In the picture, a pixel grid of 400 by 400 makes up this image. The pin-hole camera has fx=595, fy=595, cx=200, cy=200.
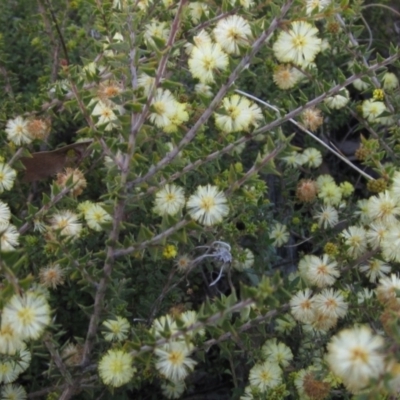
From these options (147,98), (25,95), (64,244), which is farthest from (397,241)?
(25,95)

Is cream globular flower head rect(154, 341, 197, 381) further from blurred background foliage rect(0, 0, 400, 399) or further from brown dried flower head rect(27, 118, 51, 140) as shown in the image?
brown dried flower head rect(27, 118, 51, 140)

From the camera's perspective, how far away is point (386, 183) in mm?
2703

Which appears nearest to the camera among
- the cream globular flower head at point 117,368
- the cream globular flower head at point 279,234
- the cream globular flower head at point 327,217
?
the cream globular flower head at point 117,368

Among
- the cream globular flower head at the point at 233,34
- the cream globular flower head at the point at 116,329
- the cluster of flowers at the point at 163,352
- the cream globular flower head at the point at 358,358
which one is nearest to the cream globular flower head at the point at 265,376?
the cluster of flowers at the point at 163,352

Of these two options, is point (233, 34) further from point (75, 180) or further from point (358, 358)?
point (358, 358)

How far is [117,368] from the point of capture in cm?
203

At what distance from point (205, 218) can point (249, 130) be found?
1.28 feet

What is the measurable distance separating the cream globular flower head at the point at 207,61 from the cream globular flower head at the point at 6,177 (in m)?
0.90

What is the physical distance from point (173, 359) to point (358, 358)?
615 millimetres

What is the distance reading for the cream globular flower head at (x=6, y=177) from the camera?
2.51m

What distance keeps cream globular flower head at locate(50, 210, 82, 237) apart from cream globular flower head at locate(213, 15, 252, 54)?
35.8 inches

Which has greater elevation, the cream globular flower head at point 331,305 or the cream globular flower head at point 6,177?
the cream globular flower head at point 6,177

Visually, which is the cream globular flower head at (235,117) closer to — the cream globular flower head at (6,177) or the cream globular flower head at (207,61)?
the cream globular flower head at (207,61)

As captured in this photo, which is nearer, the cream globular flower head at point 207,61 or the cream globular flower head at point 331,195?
the cream globular flower head at point 207,61
